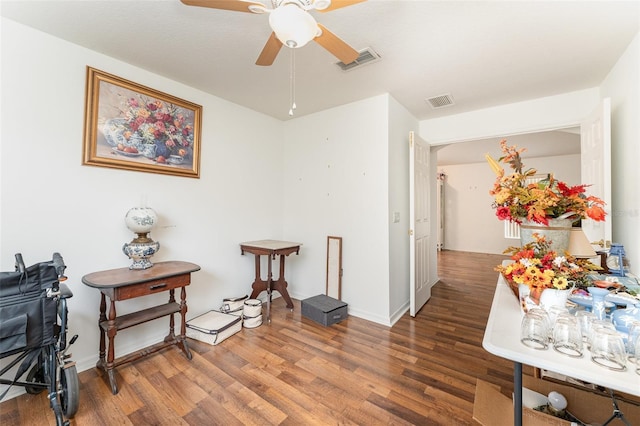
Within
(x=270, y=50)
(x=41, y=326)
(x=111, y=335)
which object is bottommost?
(x=111, y=335)

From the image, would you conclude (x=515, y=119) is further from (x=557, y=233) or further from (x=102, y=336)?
(x=102, y=336)

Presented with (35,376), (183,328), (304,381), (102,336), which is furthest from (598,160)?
(35,376)

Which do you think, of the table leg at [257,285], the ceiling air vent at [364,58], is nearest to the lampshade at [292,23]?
the ceiling air vent at [364,58]

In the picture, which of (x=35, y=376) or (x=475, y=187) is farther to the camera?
(x=475, y=187)

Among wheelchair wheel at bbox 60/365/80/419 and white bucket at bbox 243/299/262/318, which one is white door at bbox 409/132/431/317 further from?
wheelchair wheel at bbox 60/365/80/419

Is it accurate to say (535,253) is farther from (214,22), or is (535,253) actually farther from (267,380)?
(214,22)

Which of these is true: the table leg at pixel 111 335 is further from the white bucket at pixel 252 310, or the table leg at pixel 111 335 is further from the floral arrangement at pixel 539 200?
the floral arrangement at pixel 539 200

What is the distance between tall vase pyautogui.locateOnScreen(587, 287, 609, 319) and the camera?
104 cm

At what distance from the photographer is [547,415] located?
1.07m

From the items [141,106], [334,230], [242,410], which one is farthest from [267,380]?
[141,106]

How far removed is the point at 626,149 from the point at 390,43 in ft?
6.78

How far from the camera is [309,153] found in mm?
3615

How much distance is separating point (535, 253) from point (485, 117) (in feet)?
8.61

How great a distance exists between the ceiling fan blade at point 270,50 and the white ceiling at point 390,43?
30 cm
